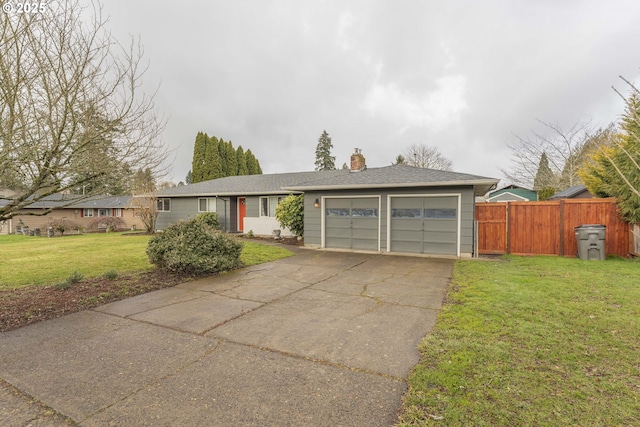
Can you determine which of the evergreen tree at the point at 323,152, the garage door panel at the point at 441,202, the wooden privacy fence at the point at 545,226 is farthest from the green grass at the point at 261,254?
the evergreen tree at the point at 323,152

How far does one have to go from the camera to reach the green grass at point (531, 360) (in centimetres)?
218

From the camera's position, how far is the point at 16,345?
138 inches

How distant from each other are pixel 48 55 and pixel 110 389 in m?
4.20

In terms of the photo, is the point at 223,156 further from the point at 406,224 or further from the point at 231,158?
the point at 406,224

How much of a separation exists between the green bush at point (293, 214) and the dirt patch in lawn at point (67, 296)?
22.1ft

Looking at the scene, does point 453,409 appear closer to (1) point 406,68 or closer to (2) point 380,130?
(1) point 406,68

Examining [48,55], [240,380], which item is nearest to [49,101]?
[48,55]

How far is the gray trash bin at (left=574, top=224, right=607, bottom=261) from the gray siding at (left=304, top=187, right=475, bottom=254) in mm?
3084

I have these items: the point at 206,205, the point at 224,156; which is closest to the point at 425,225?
the point at 206,205

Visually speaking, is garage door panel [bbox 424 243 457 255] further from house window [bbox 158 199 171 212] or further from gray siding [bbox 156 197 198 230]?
house window [bbox 158 199 171 212]

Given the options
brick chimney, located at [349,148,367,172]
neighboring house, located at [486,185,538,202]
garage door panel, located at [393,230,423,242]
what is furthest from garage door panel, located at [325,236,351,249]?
neighboring house, located at [486,185,538,202]

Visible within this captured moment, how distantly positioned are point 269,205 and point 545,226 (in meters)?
12.0

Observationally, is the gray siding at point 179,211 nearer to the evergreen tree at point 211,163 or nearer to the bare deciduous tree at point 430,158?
the evergreen tree at point 211,163

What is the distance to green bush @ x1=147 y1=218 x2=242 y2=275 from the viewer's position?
275 inches
